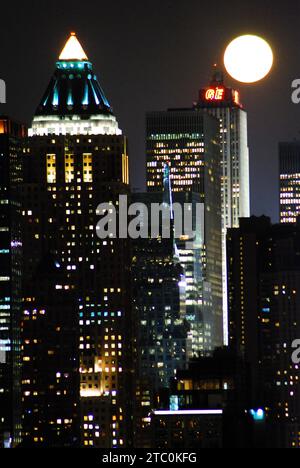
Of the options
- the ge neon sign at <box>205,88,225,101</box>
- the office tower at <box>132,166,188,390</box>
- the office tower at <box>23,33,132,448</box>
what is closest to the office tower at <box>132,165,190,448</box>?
the office tower at <box>132,166,188,390</box>

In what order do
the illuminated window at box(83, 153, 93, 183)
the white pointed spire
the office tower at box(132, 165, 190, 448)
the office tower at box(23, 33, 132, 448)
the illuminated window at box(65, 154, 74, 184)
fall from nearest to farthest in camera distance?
the office tower at box(23, 33, 132, 448) → the white pointed spire → the illuminated window at box(83, 153, 93, 183) → the illuminated window at box(65, 154, 74, 184) → the office tower at box(132, 165, 190, 448)

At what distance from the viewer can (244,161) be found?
116 meters

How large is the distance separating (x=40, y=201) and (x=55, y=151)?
8.30 feet

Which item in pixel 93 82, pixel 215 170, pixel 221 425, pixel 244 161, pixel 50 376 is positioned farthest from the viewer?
pixel 244 161

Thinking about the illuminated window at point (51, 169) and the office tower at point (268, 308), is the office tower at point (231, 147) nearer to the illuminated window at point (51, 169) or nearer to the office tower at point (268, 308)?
the office tower at point (268, 308)

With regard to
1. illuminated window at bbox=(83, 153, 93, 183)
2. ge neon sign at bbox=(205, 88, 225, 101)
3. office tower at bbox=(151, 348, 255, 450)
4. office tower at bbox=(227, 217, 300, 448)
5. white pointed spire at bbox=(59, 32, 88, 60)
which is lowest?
office tower at bbox=(151, 348, 255, 450)

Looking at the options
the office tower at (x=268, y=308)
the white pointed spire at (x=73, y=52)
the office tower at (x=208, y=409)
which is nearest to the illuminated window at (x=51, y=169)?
the white pointed spire at (x=73, y=52)

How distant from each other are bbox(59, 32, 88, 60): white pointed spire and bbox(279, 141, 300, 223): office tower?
2778 cm

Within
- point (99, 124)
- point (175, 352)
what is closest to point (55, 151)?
point (99, 124)

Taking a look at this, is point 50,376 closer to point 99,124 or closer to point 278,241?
point 99,124

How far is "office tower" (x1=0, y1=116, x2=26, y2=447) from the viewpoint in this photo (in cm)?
8106

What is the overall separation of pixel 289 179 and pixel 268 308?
16615 mm

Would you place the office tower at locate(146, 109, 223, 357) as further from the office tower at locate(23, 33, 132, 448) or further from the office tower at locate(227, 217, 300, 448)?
the office tower at locate(23, 33, 132, 448)

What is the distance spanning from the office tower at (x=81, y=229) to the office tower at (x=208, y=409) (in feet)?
23.8
